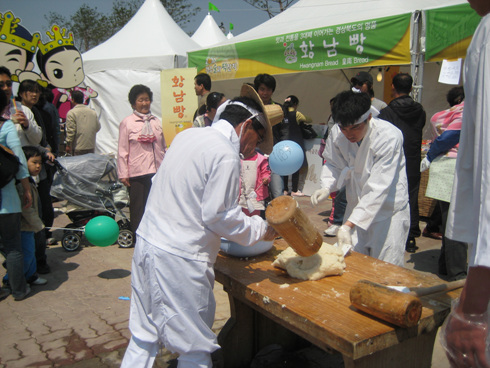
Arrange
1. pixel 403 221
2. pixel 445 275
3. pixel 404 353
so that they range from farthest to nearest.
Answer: pixel 445 275 < pixel 403 221 < pixel 404 353

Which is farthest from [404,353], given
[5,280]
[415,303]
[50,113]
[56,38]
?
[56,38]

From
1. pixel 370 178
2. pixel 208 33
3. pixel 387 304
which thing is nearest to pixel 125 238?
pixel 370 178

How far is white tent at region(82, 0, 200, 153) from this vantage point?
449 inches

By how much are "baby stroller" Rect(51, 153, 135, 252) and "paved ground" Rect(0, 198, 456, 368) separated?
29cm

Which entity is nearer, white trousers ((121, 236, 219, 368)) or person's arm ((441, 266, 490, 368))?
person's arm ((441, 266, 490, 368))

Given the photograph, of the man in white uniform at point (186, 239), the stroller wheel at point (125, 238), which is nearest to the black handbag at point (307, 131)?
the stroller wheel at point (125, 238)

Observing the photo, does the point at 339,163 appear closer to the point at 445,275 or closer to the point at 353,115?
the point at 353,115

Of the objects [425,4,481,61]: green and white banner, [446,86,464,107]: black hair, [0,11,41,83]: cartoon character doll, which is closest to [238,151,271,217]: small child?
[446,86,464,107]: black hair

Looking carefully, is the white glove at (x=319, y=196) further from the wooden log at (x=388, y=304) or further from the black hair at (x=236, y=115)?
the wooden log at (x=388, y=304)

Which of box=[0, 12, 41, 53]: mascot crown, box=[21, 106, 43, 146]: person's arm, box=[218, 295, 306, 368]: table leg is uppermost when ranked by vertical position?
box=[0, 12, 41, 53]: mascot crown

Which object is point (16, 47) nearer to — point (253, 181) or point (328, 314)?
point (253, 181)

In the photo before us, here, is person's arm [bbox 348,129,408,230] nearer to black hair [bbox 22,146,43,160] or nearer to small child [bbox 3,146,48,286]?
small child [bbox 3,146,48,286]

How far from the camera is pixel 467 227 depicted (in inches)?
53.0

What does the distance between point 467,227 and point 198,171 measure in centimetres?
128
